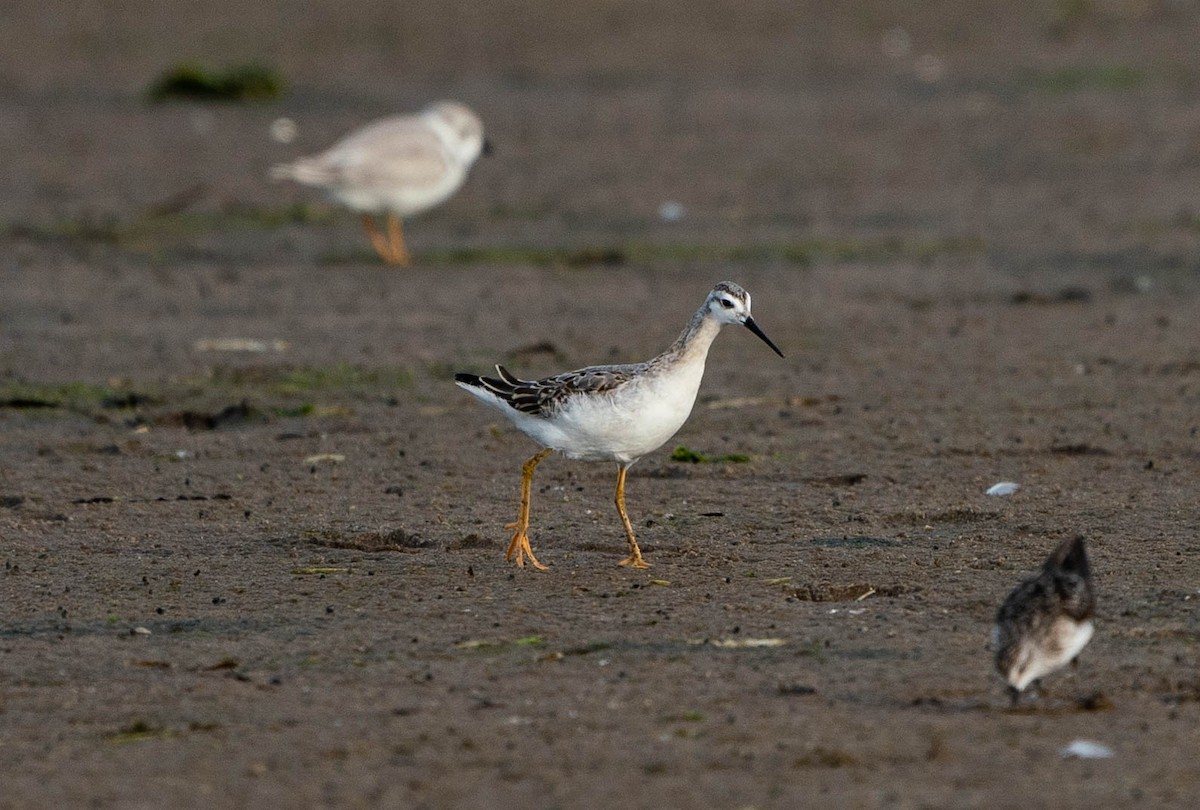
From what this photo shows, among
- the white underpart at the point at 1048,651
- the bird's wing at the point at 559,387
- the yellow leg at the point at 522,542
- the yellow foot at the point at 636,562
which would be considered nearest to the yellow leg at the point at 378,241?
the bird's wing at the point at 559,387

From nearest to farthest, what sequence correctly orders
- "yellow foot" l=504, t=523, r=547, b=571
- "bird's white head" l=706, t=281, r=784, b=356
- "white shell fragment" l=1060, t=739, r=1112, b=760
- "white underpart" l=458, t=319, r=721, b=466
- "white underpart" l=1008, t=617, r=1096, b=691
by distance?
"white shell fragment" l=1060, t=739, r=1112, b=760, "white underpart" l=1008, t=617, r=1096, b=691, "white underpart" l=458, t=319, r=721, b=466, "yellow foot" l=504, t=523, r=547, b=571, "bird's white head" l=706, t=281, r=784, b=356

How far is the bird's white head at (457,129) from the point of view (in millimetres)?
18562

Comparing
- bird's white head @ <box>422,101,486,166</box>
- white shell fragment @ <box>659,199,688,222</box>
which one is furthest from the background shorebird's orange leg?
white shell fragment @ <box>659,199,688,222</box>

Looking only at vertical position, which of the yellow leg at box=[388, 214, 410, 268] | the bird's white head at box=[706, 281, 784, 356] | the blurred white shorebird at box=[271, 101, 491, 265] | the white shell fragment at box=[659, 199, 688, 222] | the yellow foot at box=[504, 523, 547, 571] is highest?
the white shell fragment at box=[659, 199, 688, 222]

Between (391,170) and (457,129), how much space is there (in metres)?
1.36

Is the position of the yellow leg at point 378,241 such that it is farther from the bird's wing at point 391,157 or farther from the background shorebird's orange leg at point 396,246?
the bird's wing at point 391,157

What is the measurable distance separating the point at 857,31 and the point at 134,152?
11404 millimetres

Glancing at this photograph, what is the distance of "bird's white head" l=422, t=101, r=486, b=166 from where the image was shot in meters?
18.6

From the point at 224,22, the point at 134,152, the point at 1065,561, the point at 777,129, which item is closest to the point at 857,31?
the point at 777,129

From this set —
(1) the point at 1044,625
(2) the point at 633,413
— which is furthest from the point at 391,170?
(1) the point at 1044,625

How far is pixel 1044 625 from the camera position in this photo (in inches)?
249

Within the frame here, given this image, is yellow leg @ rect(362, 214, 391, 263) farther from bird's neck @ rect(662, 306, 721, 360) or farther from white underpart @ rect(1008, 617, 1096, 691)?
white underpart @ rect(1008, 617, 1096, 691)

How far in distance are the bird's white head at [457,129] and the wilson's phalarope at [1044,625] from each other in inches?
495

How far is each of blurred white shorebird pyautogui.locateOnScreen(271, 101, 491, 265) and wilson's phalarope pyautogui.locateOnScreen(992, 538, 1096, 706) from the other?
37.8ft
